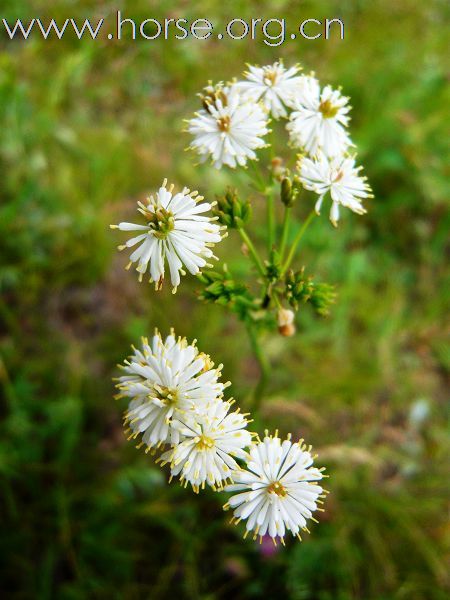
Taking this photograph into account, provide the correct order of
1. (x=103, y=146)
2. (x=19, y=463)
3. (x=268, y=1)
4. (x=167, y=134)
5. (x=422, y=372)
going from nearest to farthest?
(x=19, y=463)
(x=422, y=372)
(x=103, y=146)
(x=167, y=134)
(x=268, y=1)

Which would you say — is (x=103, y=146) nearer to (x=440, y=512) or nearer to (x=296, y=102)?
(x=296, y=102)

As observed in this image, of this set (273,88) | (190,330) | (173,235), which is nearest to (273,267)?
(173,235)

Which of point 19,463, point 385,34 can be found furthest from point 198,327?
point 385,34

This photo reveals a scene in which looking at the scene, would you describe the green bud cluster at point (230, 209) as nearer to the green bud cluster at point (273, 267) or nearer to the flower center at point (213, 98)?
the green bud cluster at point (273, 267)

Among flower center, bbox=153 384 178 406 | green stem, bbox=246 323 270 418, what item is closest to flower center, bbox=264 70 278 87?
green stem, bbox=246 323 270 418

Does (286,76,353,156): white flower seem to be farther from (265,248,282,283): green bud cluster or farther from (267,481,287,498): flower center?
(267,481,287,498): flower center

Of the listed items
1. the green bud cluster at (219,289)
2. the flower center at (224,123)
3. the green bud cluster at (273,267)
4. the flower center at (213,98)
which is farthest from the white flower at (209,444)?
the flower center at (213,98)
